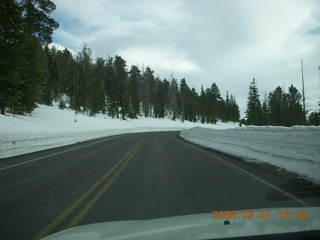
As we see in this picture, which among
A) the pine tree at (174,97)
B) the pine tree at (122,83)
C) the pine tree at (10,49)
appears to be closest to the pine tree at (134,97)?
the pine tree at (122,83)

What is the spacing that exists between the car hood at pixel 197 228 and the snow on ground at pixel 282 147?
4.32m

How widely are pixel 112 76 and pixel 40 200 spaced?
6462cm

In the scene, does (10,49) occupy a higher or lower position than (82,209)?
higher

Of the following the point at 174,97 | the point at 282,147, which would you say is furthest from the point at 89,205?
the point at 174,97

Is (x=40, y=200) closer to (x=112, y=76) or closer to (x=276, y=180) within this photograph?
(x=276, y=180)

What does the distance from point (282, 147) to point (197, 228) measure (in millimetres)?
7072

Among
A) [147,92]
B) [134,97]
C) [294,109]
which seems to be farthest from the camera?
[147,92]

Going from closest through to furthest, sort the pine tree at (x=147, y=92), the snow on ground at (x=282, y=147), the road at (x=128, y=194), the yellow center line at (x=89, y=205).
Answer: the yellow center line at (x=89, y=205) → the road at (x=128, y=194) → the snow on ground at (x=282, y=147) → the pine tree at (x=147, y=92)

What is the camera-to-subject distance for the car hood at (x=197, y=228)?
2.54 meters

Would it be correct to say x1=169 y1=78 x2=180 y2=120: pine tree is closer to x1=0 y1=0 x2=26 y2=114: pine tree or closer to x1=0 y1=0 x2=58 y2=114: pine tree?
x1=0 y1=0 x2=58 y2=114: pine tree

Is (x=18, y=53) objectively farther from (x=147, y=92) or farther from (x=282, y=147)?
(x=147, y=92)

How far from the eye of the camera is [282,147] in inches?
339

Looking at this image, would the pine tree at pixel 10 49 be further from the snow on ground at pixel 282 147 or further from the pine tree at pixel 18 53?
the snow on ground at pixel 282 147

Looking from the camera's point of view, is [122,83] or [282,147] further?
[122,83]
